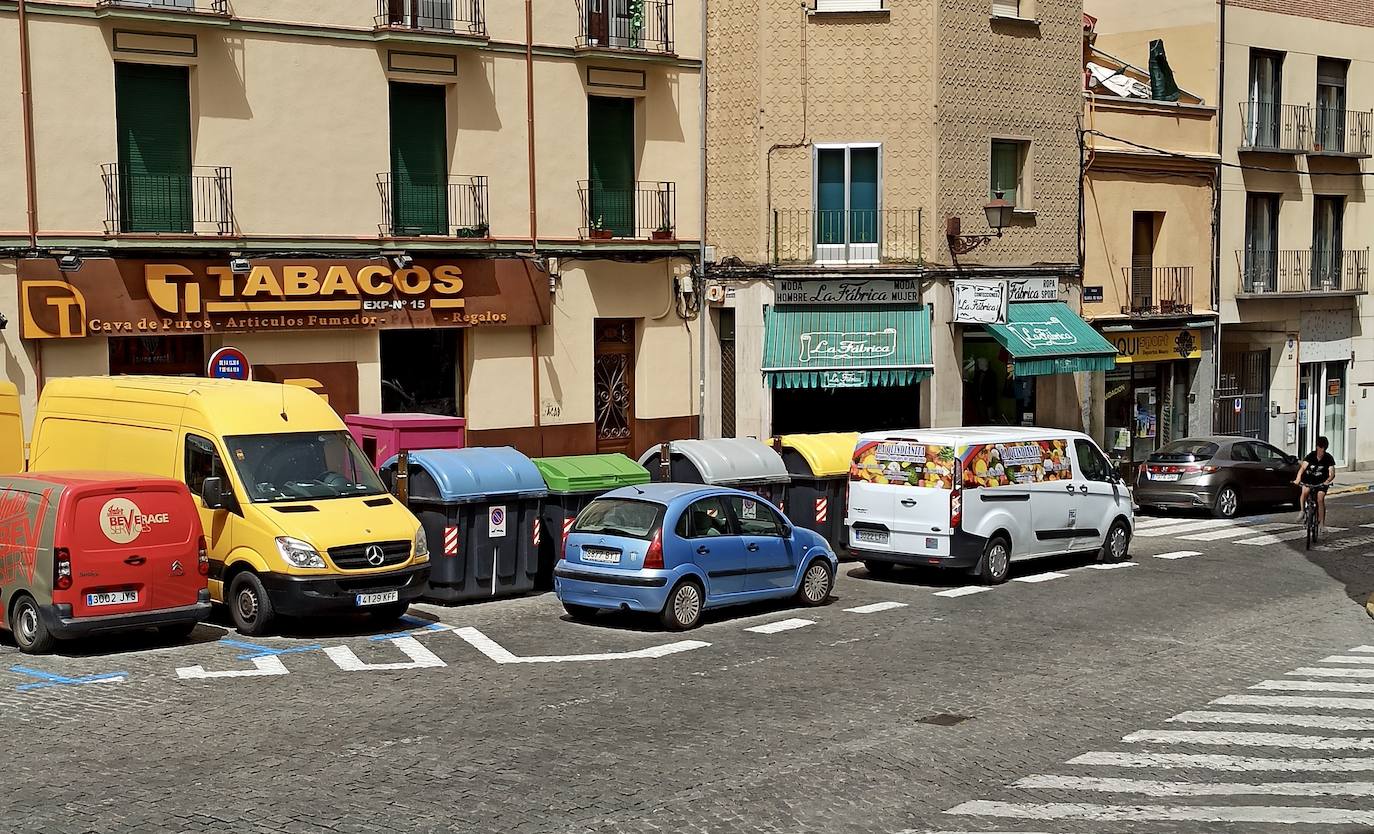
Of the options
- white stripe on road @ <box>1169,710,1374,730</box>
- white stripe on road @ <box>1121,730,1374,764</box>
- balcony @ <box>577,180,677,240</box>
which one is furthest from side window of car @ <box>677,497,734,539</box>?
balcony @ <box>577,180,677,240</box>

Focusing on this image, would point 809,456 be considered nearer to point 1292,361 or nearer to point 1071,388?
point 1071,388

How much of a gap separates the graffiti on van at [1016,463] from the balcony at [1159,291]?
1276 centimetres

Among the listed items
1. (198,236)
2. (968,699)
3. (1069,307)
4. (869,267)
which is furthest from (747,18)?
(968,699)

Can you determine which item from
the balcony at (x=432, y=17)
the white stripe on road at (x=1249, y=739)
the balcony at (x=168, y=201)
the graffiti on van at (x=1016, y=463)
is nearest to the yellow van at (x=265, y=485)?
the balcony at (x=168, y=201)

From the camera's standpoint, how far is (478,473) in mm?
19172

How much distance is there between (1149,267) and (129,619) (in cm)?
2560

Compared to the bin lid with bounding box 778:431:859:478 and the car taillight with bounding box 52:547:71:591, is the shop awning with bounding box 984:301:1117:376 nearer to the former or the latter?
the bin lid with bounding box 778:431:859:478

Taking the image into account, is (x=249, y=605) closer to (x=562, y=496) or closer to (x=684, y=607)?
(x=562, y=496)

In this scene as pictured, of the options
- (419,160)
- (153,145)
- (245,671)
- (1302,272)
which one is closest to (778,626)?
(245,671)

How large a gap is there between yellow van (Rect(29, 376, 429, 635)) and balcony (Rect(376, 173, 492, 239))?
8009 mm

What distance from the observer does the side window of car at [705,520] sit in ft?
57.6

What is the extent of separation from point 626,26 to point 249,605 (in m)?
15.6

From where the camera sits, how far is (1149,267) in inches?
1369

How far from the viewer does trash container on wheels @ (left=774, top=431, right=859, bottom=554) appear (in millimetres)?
22328
